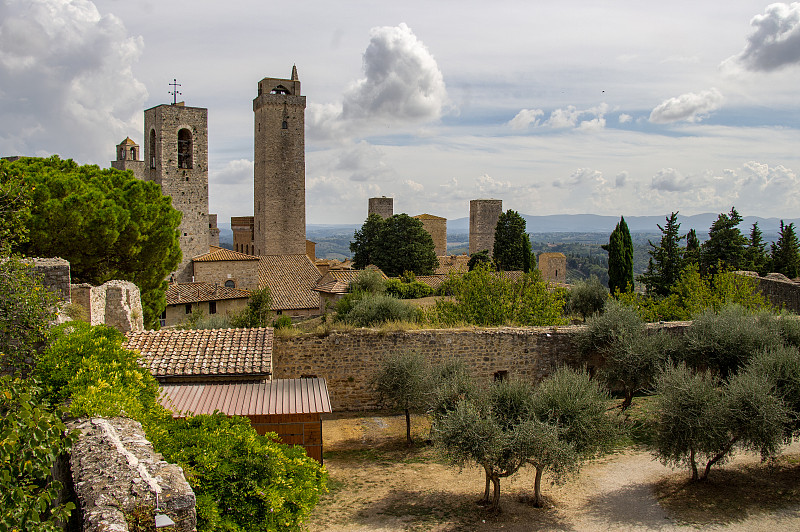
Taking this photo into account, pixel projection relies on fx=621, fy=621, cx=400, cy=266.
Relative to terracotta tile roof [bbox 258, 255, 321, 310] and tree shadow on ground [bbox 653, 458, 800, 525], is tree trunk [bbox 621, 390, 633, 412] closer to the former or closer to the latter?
tree shadow on ground [bbox 653, 458, 800, 525]

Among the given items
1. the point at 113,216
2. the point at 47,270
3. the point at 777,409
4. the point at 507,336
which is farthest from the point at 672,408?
the point at 113,216

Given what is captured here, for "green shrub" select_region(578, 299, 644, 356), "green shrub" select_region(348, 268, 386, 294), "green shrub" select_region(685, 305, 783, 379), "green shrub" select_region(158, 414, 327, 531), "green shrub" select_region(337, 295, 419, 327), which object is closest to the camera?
"green shrub" select_region(158, 414, 327, 531)

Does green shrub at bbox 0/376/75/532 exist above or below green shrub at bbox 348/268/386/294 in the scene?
above

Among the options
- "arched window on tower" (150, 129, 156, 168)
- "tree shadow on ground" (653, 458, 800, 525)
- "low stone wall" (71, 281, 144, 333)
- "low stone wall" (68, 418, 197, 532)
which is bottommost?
"tree shadow on ground" (653, 458, 800, 525)

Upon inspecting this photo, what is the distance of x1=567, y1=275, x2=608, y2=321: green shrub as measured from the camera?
28.8 meters

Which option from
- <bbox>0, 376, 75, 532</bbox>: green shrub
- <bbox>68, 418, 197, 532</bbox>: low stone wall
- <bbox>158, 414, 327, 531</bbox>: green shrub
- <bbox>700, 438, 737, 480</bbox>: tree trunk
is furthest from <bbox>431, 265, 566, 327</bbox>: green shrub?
<bbox>0, 376, 75, 532</bbox>: green shrub

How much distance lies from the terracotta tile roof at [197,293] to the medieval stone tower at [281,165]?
18.2 meters

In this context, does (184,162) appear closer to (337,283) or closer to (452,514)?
(337,283)

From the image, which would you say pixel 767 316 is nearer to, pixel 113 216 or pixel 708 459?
pixel 708 459

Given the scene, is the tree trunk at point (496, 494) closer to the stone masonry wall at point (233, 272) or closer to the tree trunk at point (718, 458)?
the tree trunk at point (718, 458)

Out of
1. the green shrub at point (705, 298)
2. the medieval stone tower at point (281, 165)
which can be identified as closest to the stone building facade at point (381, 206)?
the medieval stone tower at point (281, 165)

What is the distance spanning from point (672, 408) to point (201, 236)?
112 ft

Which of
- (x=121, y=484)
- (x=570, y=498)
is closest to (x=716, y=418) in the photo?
(x=570, y=498)

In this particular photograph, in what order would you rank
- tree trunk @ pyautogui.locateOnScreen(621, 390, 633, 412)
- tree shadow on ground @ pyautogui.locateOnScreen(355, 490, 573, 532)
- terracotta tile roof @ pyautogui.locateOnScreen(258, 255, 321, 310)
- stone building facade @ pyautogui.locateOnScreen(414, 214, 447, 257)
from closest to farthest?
1. tree shadow on ground @ pyautogui.locateOnScreen(355, 490, 573, 532)
2. tree trunk @ pyautogui.locateOnScreen(621, 390, 633, 412)
3. terracotta tile roof @ pyautogui.locateOnScreen(258, 255, 321, 310)
4. stone building facade @ pyautogui.locateOnScreen(414, 214, 447, 257)
